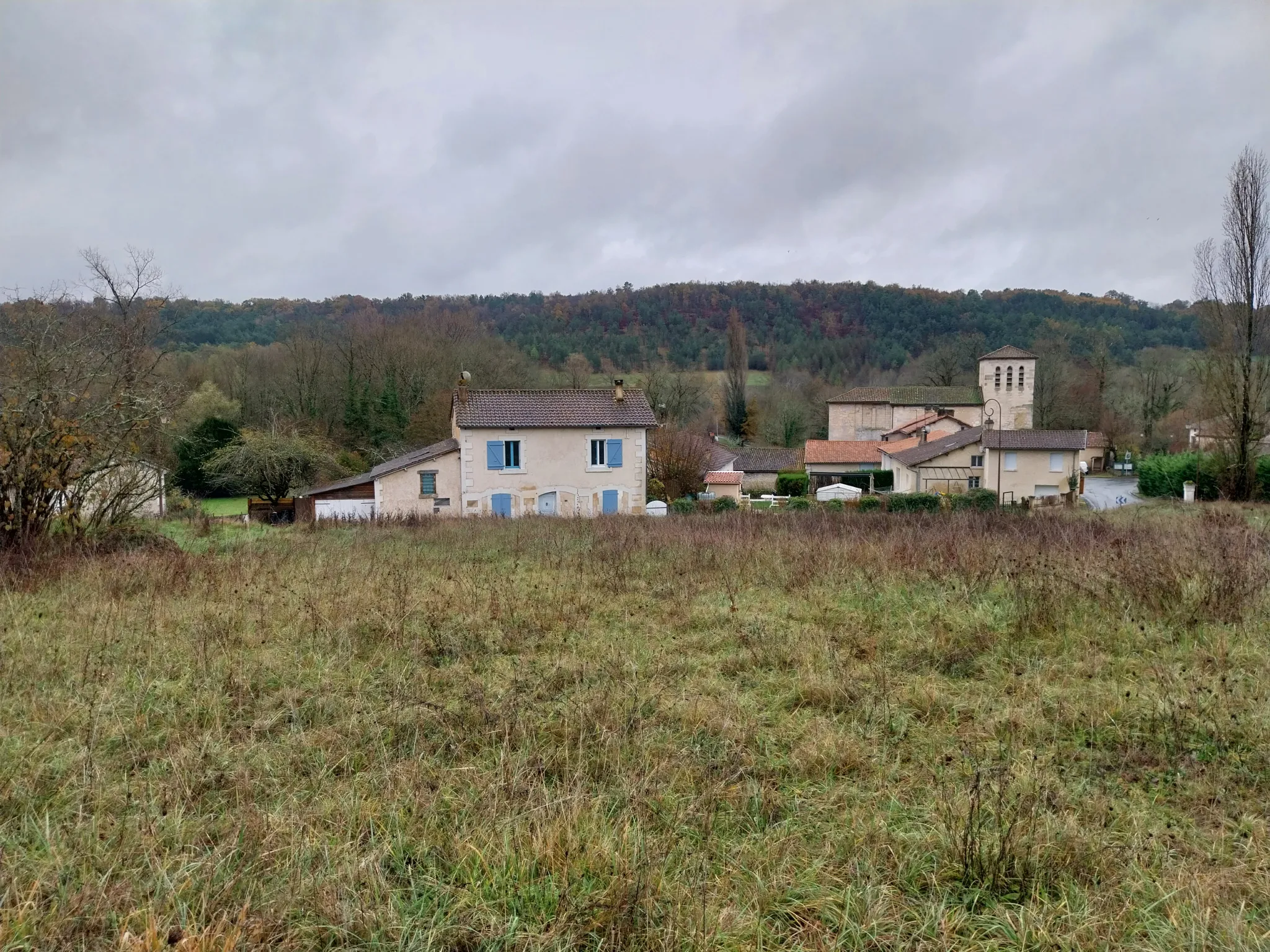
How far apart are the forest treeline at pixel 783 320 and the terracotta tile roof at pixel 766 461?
18.9 m

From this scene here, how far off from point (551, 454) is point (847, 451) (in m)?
26.4

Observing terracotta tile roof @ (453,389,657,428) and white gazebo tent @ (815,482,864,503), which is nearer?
terracotta tile roof @ (453,389,657,428)

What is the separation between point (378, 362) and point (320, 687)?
4152 cm

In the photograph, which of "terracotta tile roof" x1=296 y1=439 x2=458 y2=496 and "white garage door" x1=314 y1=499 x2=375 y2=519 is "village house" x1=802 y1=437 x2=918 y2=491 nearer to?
"terracotta tile roof" x1=296 y1=439 x2=458 y2=496

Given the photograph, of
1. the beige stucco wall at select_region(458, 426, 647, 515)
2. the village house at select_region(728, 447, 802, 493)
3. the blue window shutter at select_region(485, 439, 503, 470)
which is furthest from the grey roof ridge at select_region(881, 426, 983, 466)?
the blue window shutter at select_region(485, 439, 503, 470)

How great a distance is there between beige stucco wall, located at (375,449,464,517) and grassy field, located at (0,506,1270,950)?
20410mm

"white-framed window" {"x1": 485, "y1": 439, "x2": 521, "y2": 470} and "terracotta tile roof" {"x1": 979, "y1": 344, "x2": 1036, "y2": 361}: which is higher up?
"terracotta tile roof" {"x1": 979, "y1": 344, "x2": 1036, "y2": 361}

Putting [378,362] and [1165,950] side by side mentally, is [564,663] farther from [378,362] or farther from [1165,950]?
[378,362]

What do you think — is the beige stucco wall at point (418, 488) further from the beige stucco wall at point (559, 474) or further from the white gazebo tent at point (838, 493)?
the white gazebo tent at point (838, 493)

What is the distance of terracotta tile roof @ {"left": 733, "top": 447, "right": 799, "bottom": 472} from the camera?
4941 centimetres

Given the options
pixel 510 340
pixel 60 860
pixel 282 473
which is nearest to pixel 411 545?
pixel 60 860

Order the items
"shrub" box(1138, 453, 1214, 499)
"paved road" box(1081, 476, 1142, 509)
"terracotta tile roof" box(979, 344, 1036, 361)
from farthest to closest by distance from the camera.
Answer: "terracotta tile roof" box(979, 344, 1036, 361) → "paved road" box(1081, 476, 1142, 509) → "shrub" box(1138, 453, 1214, 499)

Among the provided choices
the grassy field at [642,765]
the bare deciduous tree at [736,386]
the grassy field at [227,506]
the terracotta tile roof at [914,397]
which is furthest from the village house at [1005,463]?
the grassy field at [227,506]

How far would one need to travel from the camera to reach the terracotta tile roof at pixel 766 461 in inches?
1945
